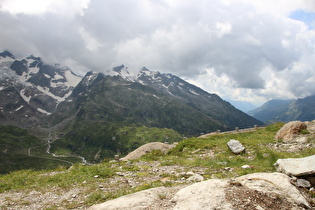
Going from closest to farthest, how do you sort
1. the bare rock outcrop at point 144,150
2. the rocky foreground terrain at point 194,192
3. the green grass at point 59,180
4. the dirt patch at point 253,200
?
1. the dirt patch at point 253,200
2. the rocky foreground terrain at point 194,192
3. the green grass at point 59,180
4. the bare rock outcrop at point 144,150

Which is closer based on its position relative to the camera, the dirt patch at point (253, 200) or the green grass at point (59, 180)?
the dirt patch at point (253, 200)

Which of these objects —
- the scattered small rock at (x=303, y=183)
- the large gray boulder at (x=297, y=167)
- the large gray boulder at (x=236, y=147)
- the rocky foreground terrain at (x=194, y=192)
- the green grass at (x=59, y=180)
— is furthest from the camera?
the large gray boulder at (x=236, y=147)

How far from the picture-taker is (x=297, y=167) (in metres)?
9.85

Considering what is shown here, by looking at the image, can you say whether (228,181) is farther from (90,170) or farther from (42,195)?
(90,170)

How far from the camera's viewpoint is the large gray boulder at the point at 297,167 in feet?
30.1

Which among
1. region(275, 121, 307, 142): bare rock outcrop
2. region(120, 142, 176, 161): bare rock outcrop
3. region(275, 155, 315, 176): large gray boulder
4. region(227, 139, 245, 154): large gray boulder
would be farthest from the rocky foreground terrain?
region(275, 121, 307, 142): bare rock outcrop

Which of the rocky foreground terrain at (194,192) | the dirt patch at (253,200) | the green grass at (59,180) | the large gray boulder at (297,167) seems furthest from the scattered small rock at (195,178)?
the green grass at (59,180)

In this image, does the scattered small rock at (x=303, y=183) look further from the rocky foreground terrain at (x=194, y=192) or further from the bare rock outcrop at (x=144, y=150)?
the bare rock outcrop at (x=144, y=150)

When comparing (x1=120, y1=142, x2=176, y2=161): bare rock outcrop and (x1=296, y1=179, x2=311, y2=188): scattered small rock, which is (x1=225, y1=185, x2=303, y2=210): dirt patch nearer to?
(x1=296, y1=179, x2=311, y2=188): scattered small rock

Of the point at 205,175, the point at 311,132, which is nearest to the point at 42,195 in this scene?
the point at 205,175

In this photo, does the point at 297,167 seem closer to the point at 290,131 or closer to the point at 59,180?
the point at 59,180

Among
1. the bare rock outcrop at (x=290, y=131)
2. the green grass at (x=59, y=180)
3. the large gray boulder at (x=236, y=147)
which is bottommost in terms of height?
the green grass at (x=59, y=180)

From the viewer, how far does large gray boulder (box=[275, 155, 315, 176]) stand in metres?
9.17

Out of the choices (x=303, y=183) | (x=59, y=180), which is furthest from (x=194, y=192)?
(x=59, y=180)
